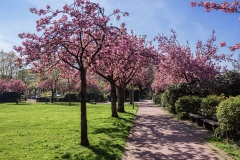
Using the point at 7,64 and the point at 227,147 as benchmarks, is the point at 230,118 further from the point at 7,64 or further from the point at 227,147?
the point at 7,64

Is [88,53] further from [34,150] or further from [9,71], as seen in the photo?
[9,71]

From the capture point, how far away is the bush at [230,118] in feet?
25.4

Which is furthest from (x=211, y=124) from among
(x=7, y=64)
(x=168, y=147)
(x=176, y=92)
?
(x=7, y=64)

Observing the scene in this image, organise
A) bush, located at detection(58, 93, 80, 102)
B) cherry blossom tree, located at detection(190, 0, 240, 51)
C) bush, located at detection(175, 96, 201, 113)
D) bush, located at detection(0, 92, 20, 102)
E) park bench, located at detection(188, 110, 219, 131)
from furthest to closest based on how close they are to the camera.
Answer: bush, located at detection(0, 92, 20, 102) → bush, located at detection(58, 93, 80, 102) → bush, located at detection(175, 96, 201, 113) → park bench, located at detection(188, 110, 219, 131) → cherry blossom tree, located at detection(190, 0, 240, 51)

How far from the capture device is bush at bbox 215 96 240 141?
775 cm

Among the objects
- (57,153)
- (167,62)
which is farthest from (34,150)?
(167,62)

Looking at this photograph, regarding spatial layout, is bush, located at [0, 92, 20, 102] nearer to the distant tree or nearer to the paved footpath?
the distant tree

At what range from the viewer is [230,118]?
787 centimetres

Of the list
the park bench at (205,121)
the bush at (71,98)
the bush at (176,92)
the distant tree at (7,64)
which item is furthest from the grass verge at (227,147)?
the distant tree at (7,64)

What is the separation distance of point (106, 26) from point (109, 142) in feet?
13.7

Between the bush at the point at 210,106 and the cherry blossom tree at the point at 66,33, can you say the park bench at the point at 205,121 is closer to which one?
the bush at the point at 210,106

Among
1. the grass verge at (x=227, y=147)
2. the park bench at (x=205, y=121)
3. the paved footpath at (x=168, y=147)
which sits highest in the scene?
the park bench at (x=205, y=121)

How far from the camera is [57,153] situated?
7.25 m

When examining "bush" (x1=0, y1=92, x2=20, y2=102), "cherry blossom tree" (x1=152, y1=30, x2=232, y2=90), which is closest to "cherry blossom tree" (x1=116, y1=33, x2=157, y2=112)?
"cherry blossom tree" (x1=152, y1=30, x2=232, y2=90)
